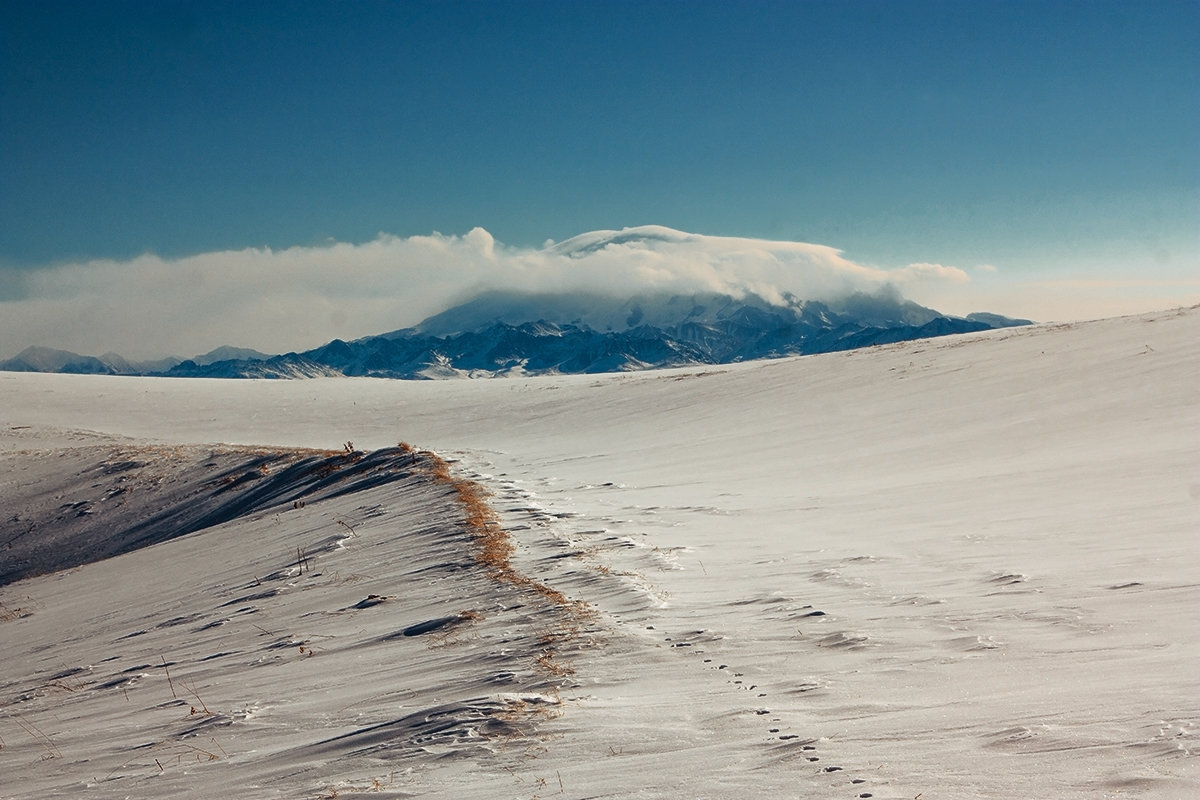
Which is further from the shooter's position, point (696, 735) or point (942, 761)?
point (696, 735)

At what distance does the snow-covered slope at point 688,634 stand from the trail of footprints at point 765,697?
19mm

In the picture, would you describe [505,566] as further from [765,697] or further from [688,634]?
[765,697]

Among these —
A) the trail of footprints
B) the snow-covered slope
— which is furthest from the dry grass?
the trail of footprints

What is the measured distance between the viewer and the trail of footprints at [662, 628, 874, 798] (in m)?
3.10

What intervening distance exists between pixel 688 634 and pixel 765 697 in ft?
3.69

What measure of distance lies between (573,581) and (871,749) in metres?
3.43

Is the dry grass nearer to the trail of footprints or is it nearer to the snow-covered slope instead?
the snow-covered slope

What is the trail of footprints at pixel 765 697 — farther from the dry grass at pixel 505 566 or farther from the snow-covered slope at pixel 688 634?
the dry grass at pixel 505 566

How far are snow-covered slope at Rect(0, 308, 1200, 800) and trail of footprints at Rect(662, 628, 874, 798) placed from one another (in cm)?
2

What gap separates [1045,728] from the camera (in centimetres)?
320

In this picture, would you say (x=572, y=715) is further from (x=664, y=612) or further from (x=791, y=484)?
(x=791, y=484)

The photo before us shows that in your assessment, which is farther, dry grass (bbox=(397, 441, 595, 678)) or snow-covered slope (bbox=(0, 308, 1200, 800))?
dry grass (bbox=(397, 441, 595, 678))

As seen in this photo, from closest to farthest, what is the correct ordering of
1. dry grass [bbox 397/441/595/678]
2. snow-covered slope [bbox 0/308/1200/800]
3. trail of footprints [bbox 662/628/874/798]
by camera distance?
trail of footprints [bbox 662/628/874/798], snow-covered slope [bbox 0/308/1200/800], dry grass [bbox 397/441/595/678]

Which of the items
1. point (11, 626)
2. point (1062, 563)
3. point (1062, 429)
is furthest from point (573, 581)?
point (1062, 429)
